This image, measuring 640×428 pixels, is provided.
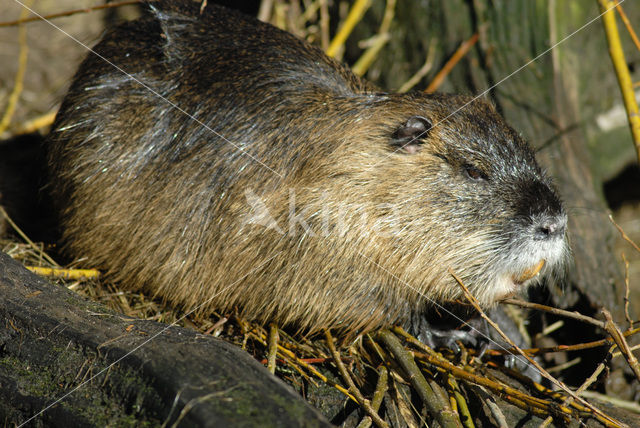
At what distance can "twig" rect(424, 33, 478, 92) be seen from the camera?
4.12 meters

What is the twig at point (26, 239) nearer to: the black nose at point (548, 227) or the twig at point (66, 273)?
the twig at point (66, 273)

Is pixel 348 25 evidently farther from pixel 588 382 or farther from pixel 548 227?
pixel 588 382

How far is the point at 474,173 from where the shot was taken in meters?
2.51

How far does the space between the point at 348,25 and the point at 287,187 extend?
2.24 m

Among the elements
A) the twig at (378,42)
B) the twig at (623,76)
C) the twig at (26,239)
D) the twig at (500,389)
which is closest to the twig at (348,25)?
the twig at (378,42)

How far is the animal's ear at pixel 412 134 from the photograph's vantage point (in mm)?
2498

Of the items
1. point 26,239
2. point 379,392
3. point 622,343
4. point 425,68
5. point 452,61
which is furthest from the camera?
point 425,68

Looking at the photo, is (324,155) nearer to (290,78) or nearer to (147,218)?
(290,78)

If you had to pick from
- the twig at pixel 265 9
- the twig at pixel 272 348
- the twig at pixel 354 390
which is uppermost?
the twig at pixel 265 9

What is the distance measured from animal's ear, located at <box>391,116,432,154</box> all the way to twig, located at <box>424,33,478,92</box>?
1724 mm

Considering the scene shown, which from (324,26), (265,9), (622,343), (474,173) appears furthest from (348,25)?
(622,343)

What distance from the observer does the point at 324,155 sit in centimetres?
255

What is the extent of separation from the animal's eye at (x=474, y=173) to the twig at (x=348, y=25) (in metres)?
2.13

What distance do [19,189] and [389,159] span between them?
215 centimetres
